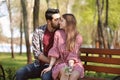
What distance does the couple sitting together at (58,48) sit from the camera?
591 centimetres

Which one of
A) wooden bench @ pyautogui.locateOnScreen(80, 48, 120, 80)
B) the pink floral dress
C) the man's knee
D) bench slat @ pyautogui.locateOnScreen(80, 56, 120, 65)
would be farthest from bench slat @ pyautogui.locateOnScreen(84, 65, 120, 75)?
the man's knee

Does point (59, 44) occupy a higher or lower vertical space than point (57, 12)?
lower

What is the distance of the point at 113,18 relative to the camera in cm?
4625

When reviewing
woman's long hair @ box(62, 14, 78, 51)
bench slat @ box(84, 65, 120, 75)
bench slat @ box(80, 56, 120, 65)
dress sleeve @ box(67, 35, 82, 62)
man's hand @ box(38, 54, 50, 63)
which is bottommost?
bench slat @ box(84, 65, 120, 75)

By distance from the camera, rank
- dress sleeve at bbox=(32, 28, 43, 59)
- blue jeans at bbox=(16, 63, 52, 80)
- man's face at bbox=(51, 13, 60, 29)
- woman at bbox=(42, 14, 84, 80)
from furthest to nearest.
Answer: blue jeans at bbox=(16, 63, 52, 80) < dress sleeve at bbox=(32, 28, 43, 59) < man's face at bbox=(51, 13, 60, 29) < woman at bbox=(42, 14, 84, 80)

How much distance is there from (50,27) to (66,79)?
1020 millimetres

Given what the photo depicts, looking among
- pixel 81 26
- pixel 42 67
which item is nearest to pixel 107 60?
pixel 42 67

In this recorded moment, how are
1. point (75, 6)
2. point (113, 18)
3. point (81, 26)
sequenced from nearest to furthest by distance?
point (113, 18)
point (75, 6)
point (81, 26)

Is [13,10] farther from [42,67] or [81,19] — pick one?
[42,67]

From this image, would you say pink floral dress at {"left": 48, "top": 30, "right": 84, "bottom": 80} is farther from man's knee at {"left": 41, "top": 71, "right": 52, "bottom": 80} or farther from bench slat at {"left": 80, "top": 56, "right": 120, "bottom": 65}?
bench slat at {"left": 80, "top": 56, "right": 120, "bottom": 65}

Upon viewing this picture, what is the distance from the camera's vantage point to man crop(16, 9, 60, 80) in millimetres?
6262

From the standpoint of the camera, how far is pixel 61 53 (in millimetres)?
6051

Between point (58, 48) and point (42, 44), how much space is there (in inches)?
17.7

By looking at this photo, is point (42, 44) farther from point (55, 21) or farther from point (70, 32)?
point (70, 32)
